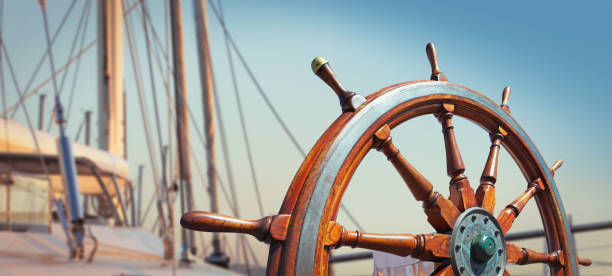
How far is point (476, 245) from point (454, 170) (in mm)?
124

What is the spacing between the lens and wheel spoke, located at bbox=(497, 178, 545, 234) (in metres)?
0.93

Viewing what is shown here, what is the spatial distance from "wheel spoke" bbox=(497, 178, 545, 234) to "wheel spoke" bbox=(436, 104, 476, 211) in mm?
96

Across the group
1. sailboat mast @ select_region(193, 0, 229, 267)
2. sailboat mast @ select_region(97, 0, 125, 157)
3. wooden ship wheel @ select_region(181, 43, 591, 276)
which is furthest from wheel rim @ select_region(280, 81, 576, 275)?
sailboat mast @ select_region(193, 0, 229, 267)

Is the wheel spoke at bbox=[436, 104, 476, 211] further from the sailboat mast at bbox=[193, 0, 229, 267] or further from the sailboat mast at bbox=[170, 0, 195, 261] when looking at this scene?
the sailboat mast at bbox=[193, 0, 229, 267]

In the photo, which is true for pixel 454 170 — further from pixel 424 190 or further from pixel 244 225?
pixel 244 225

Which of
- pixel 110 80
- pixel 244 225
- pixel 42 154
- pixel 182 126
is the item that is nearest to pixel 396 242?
pixel 244 225

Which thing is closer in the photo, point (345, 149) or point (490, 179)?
point (345, 149)

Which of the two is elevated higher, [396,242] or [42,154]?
[42,154]

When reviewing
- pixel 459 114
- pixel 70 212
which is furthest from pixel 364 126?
pixel 70 212

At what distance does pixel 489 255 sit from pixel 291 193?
12.5 inches

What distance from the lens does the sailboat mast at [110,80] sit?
3895mm

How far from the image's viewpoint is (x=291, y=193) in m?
0.67

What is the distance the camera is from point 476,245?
81cm

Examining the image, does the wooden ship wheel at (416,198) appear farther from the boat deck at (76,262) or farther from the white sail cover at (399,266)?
the boat deck at (76,262)
